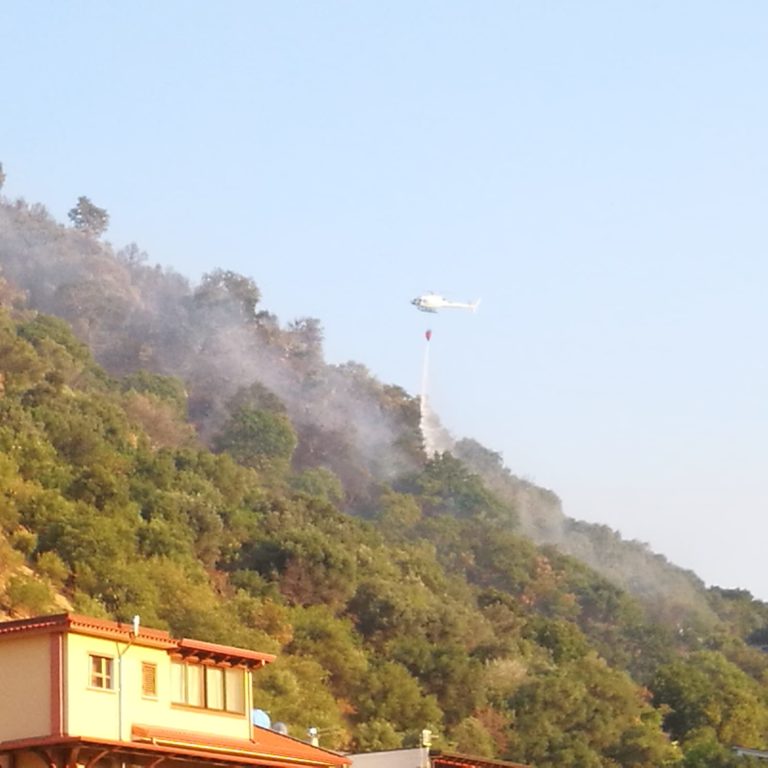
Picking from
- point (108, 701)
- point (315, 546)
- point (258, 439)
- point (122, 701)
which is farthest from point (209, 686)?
point (258, 439)

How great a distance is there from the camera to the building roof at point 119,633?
38562 mm

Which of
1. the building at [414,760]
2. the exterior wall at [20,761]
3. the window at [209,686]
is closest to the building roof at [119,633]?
the window at [209,686]

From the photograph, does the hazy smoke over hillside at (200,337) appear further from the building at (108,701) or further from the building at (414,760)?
the building at (108,701)

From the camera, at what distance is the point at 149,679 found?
134 feet

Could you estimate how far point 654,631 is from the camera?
13938cm

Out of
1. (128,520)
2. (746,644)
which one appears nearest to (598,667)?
(128,520)

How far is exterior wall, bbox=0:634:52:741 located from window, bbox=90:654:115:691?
0.90 m

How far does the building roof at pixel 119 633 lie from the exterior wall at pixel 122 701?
0.14 metres

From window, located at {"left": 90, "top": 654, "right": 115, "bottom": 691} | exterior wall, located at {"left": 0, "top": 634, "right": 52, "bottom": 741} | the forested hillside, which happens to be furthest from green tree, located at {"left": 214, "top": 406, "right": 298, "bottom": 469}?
exterior wall, located at {"left": 0, "top": 634, "right": 52, "bottom": 741}

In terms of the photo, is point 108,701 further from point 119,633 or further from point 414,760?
point 414,760

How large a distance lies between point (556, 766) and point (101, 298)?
280 feet

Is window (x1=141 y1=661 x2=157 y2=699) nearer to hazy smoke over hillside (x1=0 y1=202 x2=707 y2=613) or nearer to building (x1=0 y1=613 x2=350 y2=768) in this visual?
building (x1=0 y1=613 x2=350 y2=768)

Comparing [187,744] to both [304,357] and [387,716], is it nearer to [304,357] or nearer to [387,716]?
[387,716]

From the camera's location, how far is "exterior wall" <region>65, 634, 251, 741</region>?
3841 centimetres
